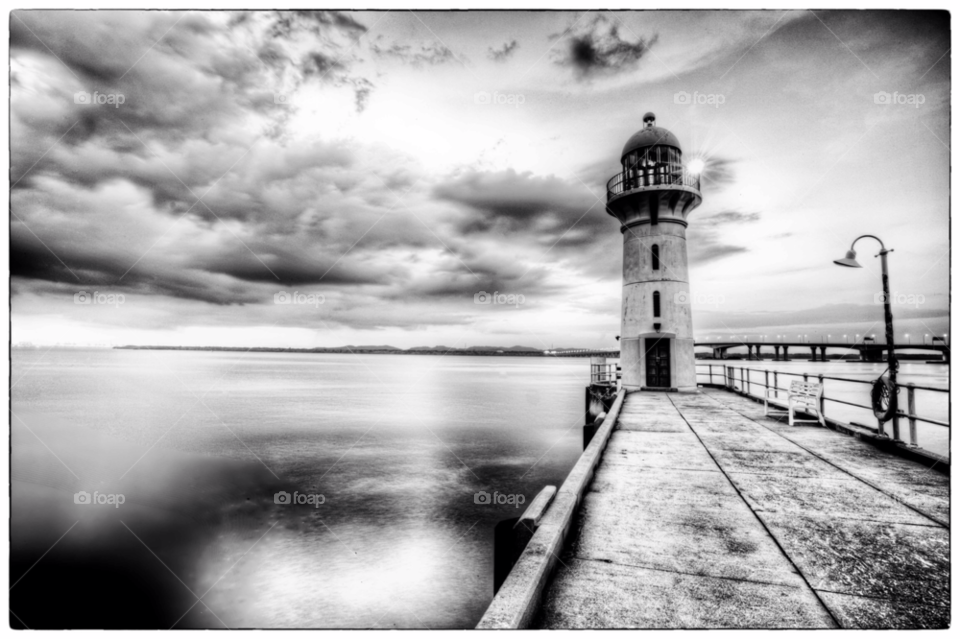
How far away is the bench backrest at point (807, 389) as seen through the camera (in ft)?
29.2

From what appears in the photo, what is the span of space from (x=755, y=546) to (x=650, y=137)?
16.1 meters

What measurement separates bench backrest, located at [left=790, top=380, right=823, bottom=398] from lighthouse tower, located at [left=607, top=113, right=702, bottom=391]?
21.8ft

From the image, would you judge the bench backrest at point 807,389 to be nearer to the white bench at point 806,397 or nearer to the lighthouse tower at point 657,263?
the white bench at point 806,397

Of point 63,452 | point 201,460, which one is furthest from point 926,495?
point 63,452

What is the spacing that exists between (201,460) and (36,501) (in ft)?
18.5

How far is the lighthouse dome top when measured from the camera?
53.9 ft

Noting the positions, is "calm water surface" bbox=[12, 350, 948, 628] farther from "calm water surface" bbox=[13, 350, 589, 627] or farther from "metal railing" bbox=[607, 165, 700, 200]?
"metal railing" bbox=[607, 165, 700, 200]

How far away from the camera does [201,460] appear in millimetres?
16266

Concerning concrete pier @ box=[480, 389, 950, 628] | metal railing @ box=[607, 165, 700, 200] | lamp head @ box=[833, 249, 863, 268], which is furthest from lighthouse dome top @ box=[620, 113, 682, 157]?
concrete pier @ box=[480, 389, 950, 628]

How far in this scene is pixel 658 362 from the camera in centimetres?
1658

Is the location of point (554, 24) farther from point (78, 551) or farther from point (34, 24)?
point (78, 551)

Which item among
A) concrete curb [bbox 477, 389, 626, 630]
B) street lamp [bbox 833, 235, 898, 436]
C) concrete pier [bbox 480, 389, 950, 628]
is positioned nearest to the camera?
concrete curb [bbox 477, 389, 626, 630]

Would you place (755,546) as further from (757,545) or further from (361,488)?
(361,488)

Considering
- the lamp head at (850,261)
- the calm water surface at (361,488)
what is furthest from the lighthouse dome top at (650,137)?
the calm water surface at (361,488)
